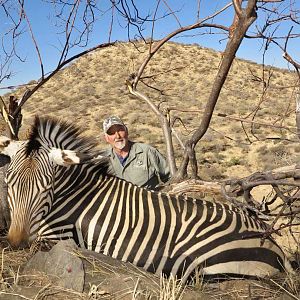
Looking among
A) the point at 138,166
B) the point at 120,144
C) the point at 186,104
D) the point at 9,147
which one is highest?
the point at 186,104

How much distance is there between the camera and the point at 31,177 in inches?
125

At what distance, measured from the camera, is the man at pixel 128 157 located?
5215mm

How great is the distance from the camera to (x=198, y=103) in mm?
33031

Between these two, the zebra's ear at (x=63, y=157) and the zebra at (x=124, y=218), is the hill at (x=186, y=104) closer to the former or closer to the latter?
the zebra at (x=124, y=218)

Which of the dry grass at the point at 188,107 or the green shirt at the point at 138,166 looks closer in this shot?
the dry grass at the point at 188,107

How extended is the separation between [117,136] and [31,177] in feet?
6.95

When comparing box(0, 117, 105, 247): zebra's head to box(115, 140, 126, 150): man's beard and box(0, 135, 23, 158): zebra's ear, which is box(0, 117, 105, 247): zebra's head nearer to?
box(0, 135, 23, 158): zebra's ear

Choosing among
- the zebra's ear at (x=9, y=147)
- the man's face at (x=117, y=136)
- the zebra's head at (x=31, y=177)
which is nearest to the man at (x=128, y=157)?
the man's face at (x=117, y=136)

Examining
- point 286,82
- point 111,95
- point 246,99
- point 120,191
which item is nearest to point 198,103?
point 246,99

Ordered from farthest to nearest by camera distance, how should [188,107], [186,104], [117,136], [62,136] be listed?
[186,104], [188,107], [117,136], [62,136]

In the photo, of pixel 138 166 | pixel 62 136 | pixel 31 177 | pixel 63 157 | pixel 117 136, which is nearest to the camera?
pixel 31 177

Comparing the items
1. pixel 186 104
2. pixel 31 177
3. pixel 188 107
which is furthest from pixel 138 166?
pixel 186 104

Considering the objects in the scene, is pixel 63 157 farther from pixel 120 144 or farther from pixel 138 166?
pixel 138 166

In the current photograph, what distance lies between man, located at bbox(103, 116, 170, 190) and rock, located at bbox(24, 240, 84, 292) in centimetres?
245
